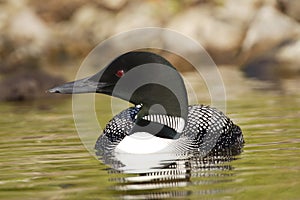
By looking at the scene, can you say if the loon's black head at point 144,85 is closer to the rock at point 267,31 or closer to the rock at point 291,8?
the rock at point 267,31

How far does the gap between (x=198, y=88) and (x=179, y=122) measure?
A: 7657 mm

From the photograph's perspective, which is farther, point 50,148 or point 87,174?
point 50,148

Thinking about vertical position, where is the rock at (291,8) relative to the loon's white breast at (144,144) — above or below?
above

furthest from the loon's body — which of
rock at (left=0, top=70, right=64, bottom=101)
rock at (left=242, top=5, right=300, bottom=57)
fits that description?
rock at (left=242, top=5, right=300, bottom=57)

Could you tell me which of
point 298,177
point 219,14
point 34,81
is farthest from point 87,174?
point 219,14

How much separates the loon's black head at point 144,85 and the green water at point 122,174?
1.87 ft

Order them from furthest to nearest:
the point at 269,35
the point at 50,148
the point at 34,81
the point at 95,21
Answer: the point at 95,21 → the point at 269,35 → the point at 34,81 → the point at 50,148

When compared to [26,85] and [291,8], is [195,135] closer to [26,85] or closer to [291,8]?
[26,85]

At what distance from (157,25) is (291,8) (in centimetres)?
330

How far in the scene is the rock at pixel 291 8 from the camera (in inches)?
776

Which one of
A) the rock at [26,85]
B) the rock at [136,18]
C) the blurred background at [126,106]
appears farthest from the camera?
the rock at [136,18]

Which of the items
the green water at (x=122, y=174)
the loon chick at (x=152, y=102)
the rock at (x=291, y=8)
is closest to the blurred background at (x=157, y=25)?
the rock at (x=291, y=8)

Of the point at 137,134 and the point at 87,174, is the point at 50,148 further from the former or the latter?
the point at 87,174

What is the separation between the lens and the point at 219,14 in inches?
811
